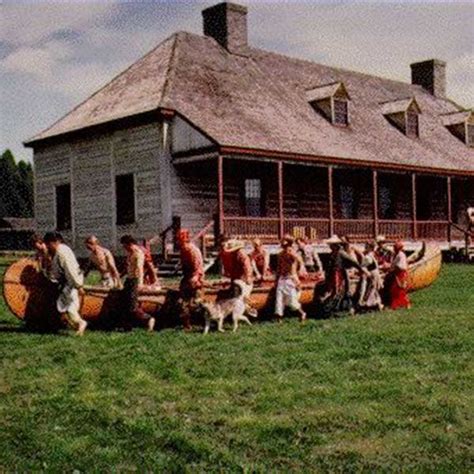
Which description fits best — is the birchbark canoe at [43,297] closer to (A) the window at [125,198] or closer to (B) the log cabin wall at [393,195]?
(A) the window at [125,198]

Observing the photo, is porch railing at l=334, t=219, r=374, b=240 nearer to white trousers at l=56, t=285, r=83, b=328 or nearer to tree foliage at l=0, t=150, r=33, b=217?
white trousers at l=56, t=285, r=83, b=328

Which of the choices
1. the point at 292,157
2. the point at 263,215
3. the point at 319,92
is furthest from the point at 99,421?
the point at 319,92

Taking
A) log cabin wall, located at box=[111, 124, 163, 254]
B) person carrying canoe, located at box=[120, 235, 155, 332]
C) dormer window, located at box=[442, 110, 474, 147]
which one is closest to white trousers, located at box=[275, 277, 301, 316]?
person carrying canoe, located at box=[120, 235, 155, 332]

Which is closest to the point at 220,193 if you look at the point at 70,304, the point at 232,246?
the point at 232,246

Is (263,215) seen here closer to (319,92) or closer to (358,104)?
(319,92)

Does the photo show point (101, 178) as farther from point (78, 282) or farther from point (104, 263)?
point (78, 282)

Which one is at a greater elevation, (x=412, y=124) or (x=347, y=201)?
(x=412, y=124)

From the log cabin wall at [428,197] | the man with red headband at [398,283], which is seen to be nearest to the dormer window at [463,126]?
the log cabin wall at [428,197]

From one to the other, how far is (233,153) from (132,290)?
429 inches

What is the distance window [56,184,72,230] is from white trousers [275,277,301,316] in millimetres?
15661

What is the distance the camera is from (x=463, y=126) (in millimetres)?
35812

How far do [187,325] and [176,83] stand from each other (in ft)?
46.3

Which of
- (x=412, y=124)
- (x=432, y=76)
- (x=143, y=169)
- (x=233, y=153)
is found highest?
(x=432, y=76)

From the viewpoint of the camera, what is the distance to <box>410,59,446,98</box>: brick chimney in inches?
1581
